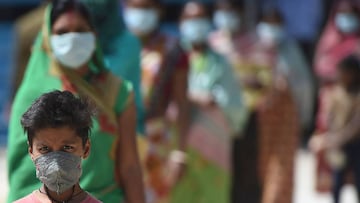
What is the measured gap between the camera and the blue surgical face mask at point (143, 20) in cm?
808

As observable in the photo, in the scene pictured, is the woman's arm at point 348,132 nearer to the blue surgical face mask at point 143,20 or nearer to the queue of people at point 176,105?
the queue of people at point 176,105

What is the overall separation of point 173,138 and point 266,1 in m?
6.34

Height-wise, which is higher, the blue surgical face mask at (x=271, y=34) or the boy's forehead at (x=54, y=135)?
the blue surgical face mask at (x=271, y=34)

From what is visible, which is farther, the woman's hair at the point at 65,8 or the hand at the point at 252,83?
the hand at the point at 252,83

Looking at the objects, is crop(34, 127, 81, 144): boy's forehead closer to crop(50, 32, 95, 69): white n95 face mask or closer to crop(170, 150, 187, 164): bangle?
crop(50, 32, 95, 69): white n95 face mask

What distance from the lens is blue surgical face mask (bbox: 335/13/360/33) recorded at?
10898 millimetres

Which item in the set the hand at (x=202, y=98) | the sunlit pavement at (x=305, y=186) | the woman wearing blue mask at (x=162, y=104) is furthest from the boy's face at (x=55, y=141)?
the sunlit pavement at (x=305, y=186)

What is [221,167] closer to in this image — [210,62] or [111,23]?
[210,62]

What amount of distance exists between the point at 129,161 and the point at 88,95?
30cm

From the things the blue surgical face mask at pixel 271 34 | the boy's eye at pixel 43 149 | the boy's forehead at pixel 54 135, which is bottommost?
the boy's eye at pixel 43 149

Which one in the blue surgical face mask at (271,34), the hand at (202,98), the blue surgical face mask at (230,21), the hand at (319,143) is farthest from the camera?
the blue surgical face mask at (271,34)

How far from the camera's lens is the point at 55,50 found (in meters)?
5.36

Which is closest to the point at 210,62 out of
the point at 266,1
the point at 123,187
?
the point at 123,187

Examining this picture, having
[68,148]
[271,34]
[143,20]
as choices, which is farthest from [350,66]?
[68,148]
